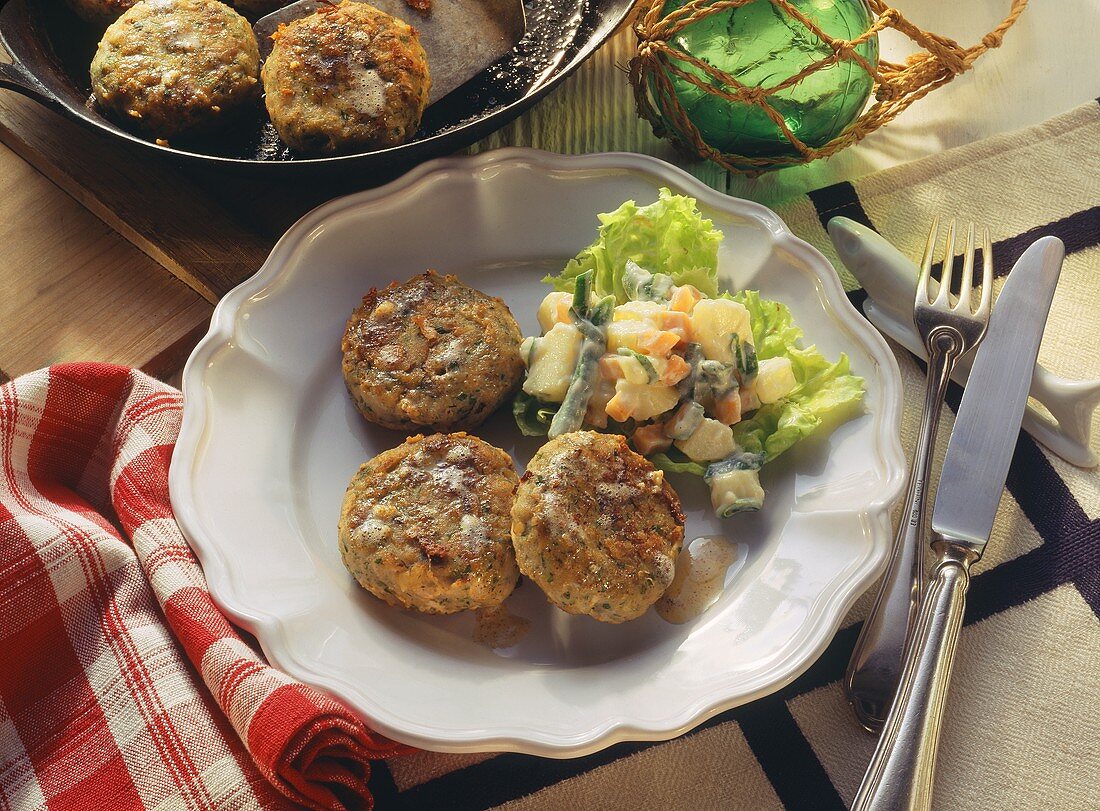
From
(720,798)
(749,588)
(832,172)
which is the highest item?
(832,172)

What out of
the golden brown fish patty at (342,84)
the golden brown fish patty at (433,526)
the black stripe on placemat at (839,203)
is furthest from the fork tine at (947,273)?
the golden brown fish patty at (342,84)

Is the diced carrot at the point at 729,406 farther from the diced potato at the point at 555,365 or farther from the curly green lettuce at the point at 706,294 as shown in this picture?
the diced potato at the point at 555,365

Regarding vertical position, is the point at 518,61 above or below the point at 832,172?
above

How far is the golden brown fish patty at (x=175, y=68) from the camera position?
2947mm

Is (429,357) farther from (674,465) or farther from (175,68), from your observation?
(175,68)

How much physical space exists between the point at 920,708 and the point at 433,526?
4.03 feet

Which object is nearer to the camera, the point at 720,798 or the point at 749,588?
the point at 720,798

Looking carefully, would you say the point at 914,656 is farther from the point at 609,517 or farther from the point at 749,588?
the point at 609,517

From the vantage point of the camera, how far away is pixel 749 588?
257 centimetres

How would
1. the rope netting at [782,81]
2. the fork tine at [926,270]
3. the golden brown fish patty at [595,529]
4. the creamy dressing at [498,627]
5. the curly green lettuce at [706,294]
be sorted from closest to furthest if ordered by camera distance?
the golden brown fish patty at [595,529]
the creamy dressing at [498,627]
the curly green lettuce at [706,294]
the rope netting at [782,81]
the fork tine at [926,270]

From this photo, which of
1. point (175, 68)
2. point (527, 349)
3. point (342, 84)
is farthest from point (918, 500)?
point (175, 68)

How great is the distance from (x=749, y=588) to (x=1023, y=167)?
1969 mm

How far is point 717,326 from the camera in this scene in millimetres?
2674

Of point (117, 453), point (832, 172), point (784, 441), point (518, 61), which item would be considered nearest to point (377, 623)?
point (117, 453)
